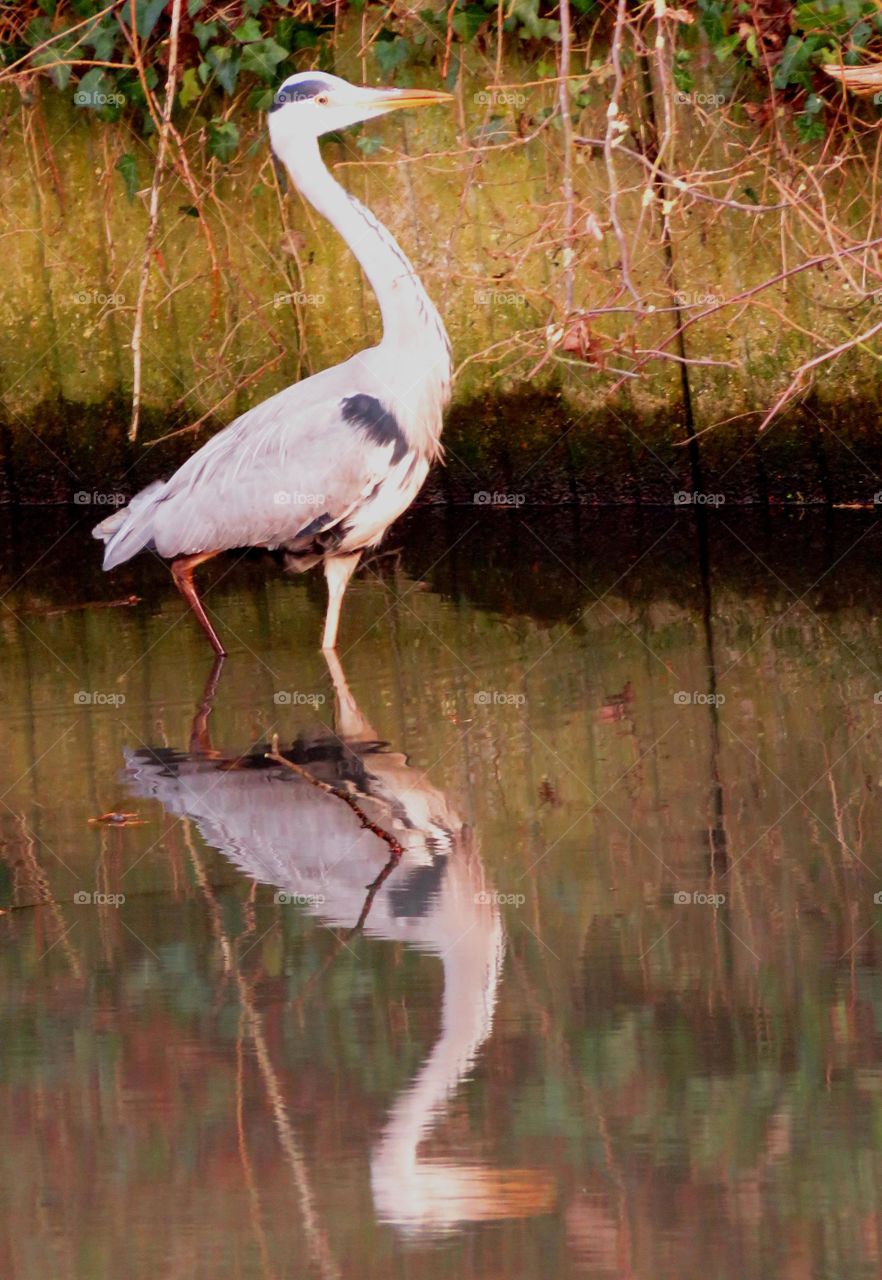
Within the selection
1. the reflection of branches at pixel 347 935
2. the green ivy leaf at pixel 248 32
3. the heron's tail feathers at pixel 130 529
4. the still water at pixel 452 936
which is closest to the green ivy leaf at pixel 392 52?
the green ivy leaf at pixel 248 32

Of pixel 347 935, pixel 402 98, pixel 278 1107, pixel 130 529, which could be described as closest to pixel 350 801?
pixel 347 935

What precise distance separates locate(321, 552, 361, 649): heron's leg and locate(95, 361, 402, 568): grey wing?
0.58 feet

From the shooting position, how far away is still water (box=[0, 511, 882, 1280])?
2922mm

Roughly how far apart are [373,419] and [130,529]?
3.30 feet

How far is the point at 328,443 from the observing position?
625cm

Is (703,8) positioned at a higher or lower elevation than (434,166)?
higher

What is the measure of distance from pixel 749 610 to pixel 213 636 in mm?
1945

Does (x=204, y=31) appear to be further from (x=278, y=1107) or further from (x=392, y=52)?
(x=278, y=1107)

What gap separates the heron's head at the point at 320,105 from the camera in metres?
6.51

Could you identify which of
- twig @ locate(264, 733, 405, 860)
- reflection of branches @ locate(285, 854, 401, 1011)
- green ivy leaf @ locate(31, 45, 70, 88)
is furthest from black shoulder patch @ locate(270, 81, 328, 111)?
reflection of branches @ locate(285, 854, 401, 1011)

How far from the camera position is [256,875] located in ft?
14.5

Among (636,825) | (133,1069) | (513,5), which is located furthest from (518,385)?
(133,1069)

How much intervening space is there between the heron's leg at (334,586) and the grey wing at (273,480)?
18 centimetres

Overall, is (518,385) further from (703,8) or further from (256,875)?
(256,875)
